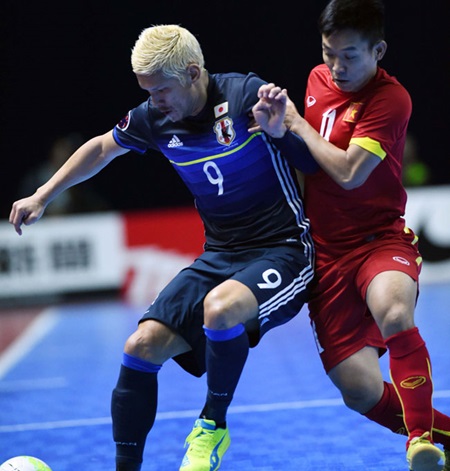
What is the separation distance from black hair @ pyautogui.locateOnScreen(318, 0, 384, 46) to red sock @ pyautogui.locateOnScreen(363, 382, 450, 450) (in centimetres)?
148

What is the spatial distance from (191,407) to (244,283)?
2171 mm

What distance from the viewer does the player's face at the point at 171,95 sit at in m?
3.50

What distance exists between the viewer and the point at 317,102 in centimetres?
389

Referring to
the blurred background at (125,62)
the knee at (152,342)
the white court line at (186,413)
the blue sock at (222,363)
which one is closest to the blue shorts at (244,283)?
the knee at (152,342)

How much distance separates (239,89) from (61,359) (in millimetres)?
4001

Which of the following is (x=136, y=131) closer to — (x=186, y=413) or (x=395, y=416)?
(x=395, y=416)

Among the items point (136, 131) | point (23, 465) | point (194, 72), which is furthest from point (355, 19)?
point (23, 465)

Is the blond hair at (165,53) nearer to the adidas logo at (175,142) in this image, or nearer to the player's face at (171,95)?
the player's face at (171,95)

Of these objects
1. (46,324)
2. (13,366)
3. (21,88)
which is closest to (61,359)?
(13,366)

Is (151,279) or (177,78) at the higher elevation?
(177,78)

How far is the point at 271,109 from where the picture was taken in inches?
136

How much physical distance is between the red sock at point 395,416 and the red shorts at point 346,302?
0.73 feet

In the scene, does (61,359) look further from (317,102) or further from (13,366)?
(317,102)

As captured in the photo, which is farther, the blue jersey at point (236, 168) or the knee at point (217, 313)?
the blue jersey at point (236, 168)
